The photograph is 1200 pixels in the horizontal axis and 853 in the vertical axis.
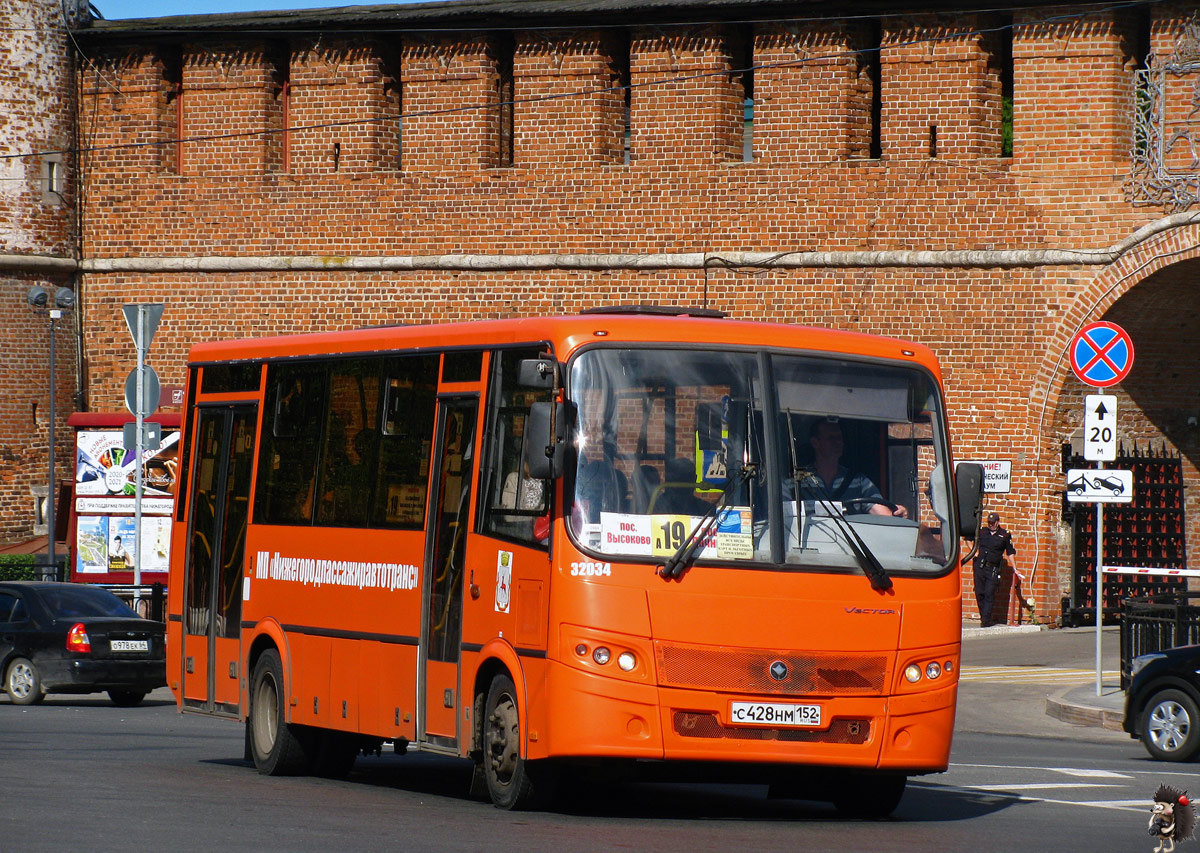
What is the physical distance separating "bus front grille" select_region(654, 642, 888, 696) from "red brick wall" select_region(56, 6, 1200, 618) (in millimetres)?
17831

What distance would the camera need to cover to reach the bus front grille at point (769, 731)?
10.1 m

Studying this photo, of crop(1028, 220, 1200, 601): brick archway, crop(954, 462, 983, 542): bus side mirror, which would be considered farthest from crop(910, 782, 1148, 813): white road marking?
crop(1028, 220, 1200, 601): brick archway

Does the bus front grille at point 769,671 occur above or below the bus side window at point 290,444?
below

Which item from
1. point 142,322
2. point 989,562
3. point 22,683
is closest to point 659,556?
point 22,683

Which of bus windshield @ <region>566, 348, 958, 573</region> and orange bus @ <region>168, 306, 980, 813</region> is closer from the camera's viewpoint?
orange bus @ <region>168, 306, 980, 813</region>

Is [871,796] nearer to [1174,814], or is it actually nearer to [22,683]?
[1174,814]

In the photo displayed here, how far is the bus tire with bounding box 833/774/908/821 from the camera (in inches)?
437

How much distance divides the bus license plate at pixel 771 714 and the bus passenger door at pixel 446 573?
1.64 m

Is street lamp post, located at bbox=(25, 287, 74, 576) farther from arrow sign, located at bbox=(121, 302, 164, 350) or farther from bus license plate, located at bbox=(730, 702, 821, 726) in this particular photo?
bus license plate, located at bbox=(730, 702, 821, 726)

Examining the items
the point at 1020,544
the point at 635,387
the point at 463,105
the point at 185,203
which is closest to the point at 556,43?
the point at 463,105

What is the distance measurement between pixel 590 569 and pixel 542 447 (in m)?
0.64

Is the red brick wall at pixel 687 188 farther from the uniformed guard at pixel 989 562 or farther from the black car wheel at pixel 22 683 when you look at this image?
the black car wheel at pixel 22 683

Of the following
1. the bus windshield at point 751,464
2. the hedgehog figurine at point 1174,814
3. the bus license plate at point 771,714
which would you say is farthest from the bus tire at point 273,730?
the hedgehog figurine at point 1174,814

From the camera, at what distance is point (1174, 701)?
15.2 metres
